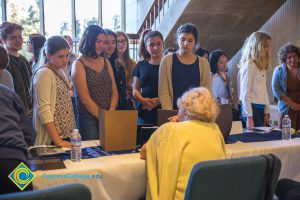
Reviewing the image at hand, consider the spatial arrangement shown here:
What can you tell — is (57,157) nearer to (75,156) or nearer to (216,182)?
(75,156)

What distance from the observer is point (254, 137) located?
230 centimetres

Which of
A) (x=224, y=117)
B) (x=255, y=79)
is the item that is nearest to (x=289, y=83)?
(x=255, y=79)

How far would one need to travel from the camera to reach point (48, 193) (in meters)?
0.96

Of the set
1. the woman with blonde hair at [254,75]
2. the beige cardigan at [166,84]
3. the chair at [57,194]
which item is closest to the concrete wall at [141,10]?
the woman with blonde hair at [254,75]

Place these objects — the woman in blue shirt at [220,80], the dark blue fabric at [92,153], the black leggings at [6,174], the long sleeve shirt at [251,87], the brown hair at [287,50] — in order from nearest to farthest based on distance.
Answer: the black leggings at [6,174], the dark blue fabric at [92,153], the long sleeve shirt at [251,87], the brown hair at [287,50], the woman in blue shirt at [220,80]

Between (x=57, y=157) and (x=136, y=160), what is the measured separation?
41 cm

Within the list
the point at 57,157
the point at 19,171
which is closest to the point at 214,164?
the point at 19,171

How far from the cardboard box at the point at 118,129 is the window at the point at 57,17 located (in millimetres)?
6226

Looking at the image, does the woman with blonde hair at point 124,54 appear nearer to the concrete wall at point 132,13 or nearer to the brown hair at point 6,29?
the brown hair at point 6,29

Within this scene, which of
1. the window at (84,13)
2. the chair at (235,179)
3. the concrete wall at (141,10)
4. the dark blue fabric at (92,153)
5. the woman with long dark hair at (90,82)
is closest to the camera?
the chair at (235,179)

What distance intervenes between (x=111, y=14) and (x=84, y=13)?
0.72m

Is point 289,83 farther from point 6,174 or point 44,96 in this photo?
point 6,174

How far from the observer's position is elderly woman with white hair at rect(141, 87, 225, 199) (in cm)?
144

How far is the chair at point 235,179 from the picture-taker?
1.27 m
